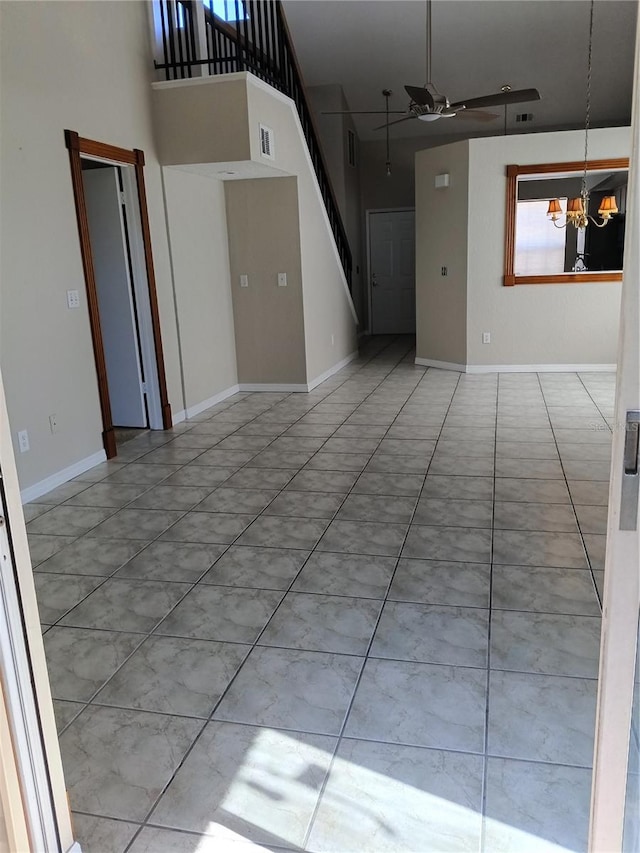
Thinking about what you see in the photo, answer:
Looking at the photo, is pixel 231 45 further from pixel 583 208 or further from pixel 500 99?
pixel 583 208

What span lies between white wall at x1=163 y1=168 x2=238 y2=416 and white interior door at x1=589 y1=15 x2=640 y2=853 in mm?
4900

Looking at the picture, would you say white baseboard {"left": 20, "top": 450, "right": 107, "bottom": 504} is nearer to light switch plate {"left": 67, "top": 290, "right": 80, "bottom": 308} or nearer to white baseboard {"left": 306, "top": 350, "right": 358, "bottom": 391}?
light switch plate {"left": 67, "top": 290, "right": 80, "bottom": 308}

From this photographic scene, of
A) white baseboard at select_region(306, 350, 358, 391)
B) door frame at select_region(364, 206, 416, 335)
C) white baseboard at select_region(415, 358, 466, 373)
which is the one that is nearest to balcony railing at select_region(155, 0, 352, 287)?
white baseboard at select_region(306, 350, 358, 391)

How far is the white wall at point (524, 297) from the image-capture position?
22.3 feet

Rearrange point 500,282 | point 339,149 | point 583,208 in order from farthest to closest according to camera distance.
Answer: point 339,149 < point 500,282 < point 583,208

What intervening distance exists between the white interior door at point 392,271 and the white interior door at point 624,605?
9991mm

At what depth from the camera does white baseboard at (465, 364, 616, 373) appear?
284 inches

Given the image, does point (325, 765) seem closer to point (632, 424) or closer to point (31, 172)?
point (632, 424)

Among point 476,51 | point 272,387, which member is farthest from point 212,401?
point 476,51

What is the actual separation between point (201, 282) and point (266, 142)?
1371 mm

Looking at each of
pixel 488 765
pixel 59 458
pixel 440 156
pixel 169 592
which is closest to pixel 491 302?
pixel 440 156

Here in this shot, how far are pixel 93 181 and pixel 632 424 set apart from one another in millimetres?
4971

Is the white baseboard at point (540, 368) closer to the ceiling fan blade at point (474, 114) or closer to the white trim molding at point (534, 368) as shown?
the white trim molding at point (534, 368)

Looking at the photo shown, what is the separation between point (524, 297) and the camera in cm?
718
